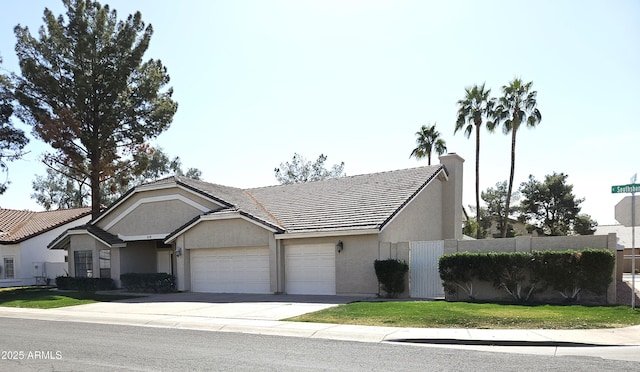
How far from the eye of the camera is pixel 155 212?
88.2 ft

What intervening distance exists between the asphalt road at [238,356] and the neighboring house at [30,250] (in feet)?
83.3

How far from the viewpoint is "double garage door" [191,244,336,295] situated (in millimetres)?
21281

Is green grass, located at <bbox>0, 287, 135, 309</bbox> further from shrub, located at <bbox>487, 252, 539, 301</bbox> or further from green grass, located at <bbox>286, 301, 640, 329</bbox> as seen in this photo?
shrub, located at <bbox>487, 252, 539, 301</bbox>

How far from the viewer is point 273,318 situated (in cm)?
1477

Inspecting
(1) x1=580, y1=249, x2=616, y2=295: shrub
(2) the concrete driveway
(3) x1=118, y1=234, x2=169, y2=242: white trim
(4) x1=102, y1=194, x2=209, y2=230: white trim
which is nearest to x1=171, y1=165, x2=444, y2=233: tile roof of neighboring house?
(4) x1=102, y1=194, x2=209, y2=230: white trim

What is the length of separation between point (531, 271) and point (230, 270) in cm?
1309

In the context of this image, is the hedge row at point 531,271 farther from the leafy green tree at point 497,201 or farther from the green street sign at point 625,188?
the leafy green tree at point 497,201

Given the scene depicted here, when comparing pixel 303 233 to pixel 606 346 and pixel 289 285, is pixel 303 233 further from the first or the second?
pixel 606 346

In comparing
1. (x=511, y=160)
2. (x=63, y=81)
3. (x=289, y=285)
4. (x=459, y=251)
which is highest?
(x=63, y=81)

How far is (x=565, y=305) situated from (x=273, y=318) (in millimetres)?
8563

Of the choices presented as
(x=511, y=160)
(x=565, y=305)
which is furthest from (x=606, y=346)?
(x=511, y=160)

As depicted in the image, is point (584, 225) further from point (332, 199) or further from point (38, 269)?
point (38, 269)

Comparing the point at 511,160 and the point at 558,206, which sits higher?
the point at 511,160

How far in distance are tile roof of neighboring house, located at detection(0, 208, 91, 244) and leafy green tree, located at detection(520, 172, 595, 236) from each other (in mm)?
44071
